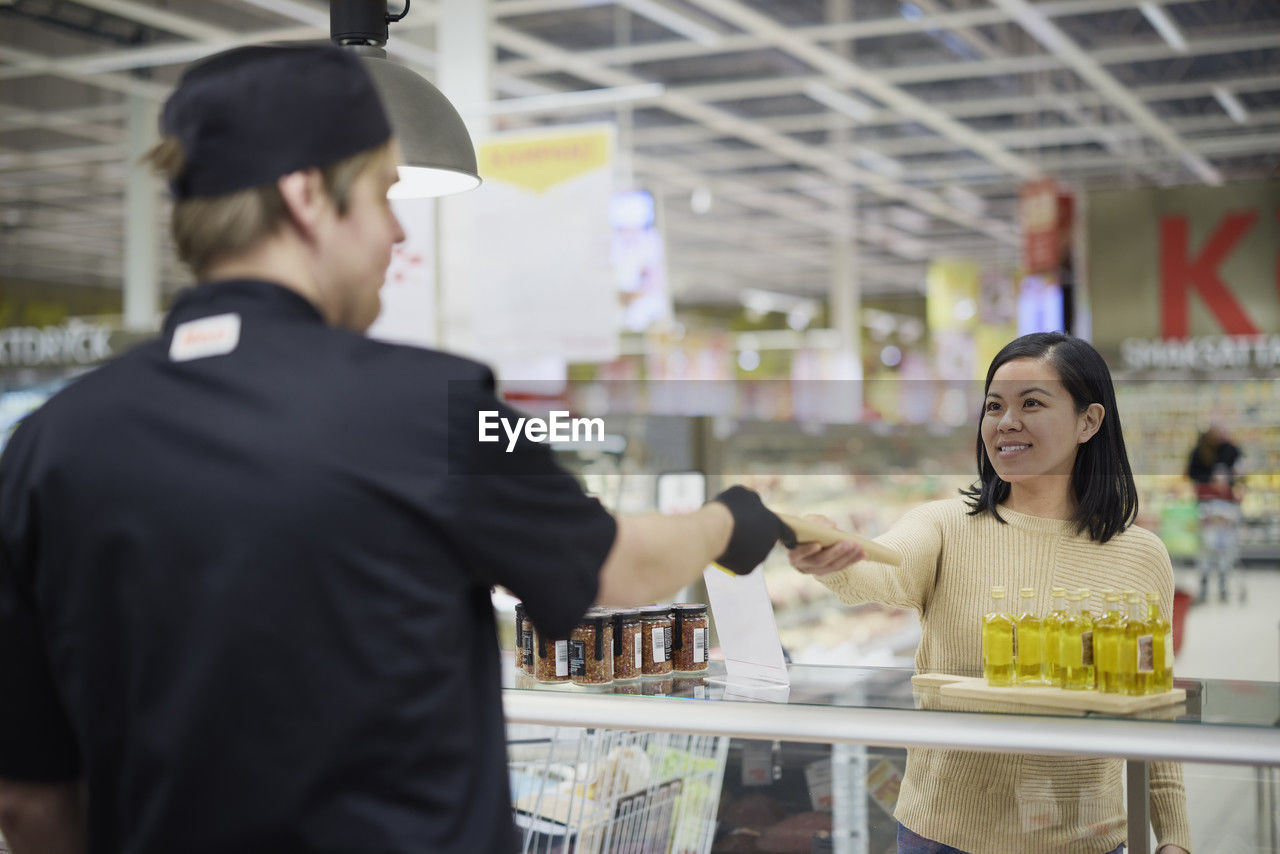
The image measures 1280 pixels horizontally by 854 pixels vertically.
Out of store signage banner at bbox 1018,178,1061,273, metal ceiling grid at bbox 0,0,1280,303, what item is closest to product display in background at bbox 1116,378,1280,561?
store signage banner at bbox 1018,178,1061,273

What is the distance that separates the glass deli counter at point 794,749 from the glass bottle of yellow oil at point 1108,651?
0.11 m

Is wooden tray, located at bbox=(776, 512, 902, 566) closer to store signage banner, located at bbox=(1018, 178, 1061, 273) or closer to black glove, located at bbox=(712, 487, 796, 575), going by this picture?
black glove, located at bbox=(712, 487, 796, 575)

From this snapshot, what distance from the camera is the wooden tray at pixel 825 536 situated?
1.89 metres

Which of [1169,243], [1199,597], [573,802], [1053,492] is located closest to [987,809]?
[1053,492]

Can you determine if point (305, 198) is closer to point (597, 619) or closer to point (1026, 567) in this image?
point (597, 619)

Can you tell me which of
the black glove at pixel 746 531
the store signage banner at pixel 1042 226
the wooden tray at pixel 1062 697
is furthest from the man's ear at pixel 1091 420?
the store signage banner at pixel 1042 226

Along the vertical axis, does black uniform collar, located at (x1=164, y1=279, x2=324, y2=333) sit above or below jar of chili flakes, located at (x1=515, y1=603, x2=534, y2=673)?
above

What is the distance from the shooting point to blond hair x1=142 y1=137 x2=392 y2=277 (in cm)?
128

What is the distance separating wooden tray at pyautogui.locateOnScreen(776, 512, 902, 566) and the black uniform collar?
800 millimetres

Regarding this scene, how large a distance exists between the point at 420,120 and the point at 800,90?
35.0 ft

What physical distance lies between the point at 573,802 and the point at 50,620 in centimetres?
183

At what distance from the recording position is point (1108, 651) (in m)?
2.18

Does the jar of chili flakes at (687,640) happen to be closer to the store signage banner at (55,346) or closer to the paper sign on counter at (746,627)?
the paper sign on counter at (746,627)

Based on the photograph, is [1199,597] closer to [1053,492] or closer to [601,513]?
[1053,492]
